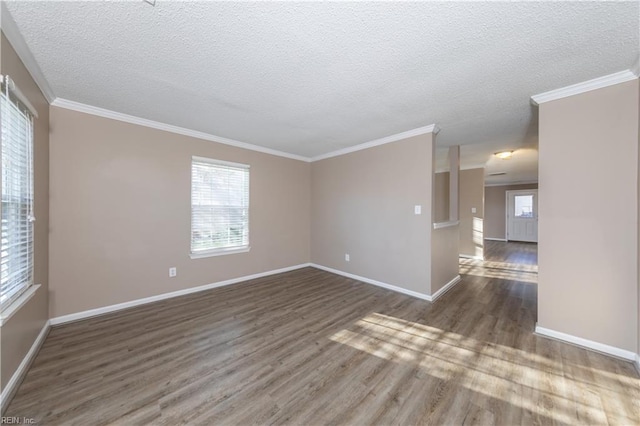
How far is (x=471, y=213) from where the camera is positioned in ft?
20.0

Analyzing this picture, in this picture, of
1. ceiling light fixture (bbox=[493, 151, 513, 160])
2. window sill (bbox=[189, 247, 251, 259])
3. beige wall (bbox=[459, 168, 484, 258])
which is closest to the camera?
window sill (bbox=[189, 247, 251, 259])

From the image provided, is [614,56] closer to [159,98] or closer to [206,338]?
[159,98]

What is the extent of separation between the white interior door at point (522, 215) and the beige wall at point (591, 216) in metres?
8.27

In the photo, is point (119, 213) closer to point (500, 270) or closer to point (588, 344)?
Result: point (588, 344)

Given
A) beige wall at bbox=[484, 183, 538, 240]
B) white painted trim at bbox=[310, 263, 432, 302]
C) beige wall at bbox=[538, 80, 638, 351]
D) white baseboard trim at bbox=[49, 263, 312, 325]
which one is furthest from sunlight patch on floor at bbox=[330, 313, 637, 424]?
beige wall at bbox=[484, 183, 538, 240]

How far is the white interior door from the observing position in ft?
28.3

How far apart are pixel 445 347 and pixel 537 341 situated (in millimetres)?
940

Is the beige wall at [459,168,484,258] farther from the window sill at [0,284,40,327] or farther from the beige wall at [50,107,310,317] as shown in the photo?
the window sill at [0,284,40,327]

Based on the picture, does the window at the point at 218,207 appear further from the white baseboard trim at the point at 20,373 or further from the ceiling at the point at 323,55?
the white baseboard trim at the point at 20,373

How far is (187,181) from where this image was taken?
3.44 metres

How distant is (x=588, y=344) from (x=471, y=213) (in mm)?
4407

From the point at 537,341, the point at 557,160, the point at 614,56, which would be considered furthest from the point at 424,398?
the point at 614,56

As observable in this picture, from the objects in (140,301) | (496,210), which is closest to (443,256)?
(140,301)

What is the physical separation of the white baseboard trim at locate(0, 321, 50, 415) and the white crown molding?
2281mm
